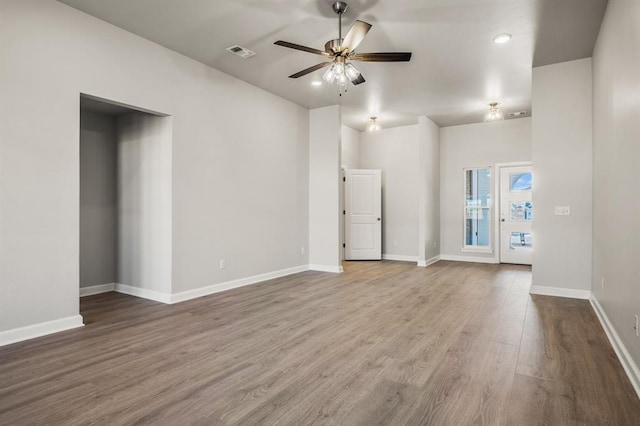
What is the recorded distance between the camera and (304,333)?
3197 millimetres

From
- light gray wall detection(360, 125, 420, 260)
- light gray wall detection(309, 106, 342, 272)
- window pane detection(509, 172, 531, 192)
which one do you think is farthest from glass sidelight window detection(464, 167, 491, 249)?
light gray wall detection(309, 106, 342, 272)

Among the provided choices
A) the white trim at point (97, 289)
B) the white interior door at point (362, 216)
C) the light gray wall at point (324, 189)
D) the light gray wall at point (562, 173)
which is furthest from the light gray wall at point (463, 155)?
the white trim at point (97, 289)

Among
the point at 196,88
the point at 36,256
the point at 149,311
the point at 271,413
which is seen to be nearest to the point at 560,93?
the point at 196,88

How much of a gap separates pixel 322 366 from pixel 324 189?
13.8 ft

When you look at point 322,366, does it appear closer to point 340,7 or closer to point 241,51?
point 340,7

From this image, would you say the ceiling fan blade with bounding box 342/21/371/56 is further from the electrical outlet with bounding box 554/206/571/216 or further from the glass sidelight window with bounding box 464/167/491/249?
the glass sidelight window with bounding box 464/167/491/249

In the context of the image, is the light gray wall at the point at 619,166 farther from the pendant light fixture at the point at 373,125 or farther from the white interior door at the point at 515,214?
the pendant light fixture at the point at 373,125

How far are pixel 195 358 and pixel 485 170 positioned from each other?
726 cm

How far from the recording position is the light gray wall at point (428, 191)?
719 centimetres

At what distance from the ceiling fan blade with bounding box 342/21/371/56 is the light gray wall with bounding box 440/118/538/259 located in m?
5.57

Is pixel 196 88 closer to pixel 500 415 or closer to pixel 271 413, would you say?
pixel 271 413

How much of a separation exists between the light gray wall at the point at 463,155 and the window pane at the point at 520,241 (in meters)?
0.37

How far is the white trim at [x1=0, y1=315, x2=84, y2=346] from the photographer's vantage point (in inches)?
115

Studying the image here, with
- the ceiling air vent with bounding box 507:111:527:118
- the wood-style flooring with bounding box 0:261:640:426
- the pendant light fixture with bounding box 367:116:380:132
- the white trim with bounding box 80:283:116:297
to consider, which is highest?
the ceiling air vent with bounding box 507:111:527:118
